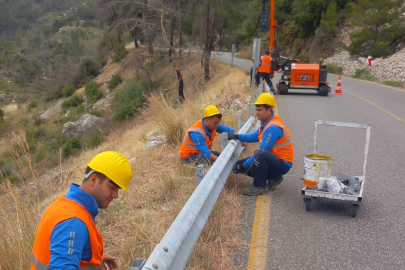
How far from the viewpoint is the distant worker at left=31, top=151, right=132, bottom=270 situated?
2203 mm

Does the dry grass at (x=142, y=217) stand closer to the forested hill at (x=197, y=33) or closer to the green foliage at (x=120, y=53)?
the forested hill at (x=197, y=33)

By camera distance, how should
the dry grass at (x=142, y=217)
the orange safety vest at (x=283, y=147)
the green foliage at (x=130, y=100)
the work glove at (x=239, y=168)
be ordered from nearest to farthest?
the dry grass at (x=142, y=217), the orange safety vest at (x=283, y=147), the work glove at (x=239, y=168), the green foliage at (x=130, y=100)

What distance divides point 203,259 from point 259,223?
133 centimetres

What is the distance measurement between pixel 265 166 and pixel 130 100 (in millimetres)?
26400

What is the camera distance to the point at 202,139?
6473 millimetres

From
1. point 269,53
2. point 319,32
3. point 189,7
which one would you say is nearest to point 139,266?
point 269,53

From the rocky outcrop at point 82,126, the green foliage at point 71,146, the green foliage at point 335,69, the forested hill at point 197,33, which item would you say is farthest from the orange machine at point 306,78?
the rocky outcrop at point 82,126

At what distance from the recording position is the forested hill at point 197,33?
28484mm

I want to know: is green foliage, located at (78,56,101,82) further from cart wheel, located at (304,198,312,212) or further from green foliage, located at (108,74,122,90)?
cart wheel, located at (304,198,312,212)

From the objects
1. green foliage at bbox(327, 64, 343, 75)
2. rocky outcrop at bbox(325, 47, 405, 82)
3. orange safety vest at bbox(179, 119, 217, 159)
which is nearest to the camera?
orange safety vest at bbox(179, 119, 217, 159)

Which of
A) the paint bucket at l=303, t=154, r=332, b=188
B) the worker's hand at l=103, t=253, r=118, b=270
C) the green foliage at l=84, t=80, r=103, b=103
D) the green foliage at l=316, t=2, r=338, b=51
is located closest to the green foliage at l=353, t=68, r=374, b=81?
the green foliage at l=316, t=2, r=338, b=51

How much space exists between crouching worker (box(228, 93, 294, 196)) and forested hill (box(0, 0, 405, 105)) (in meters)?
13.3

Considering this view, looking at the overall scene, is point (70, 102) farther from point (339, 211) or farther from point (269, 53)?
point (339, 211)

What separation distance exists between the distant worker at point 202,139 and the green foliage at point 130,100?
72.8ft
